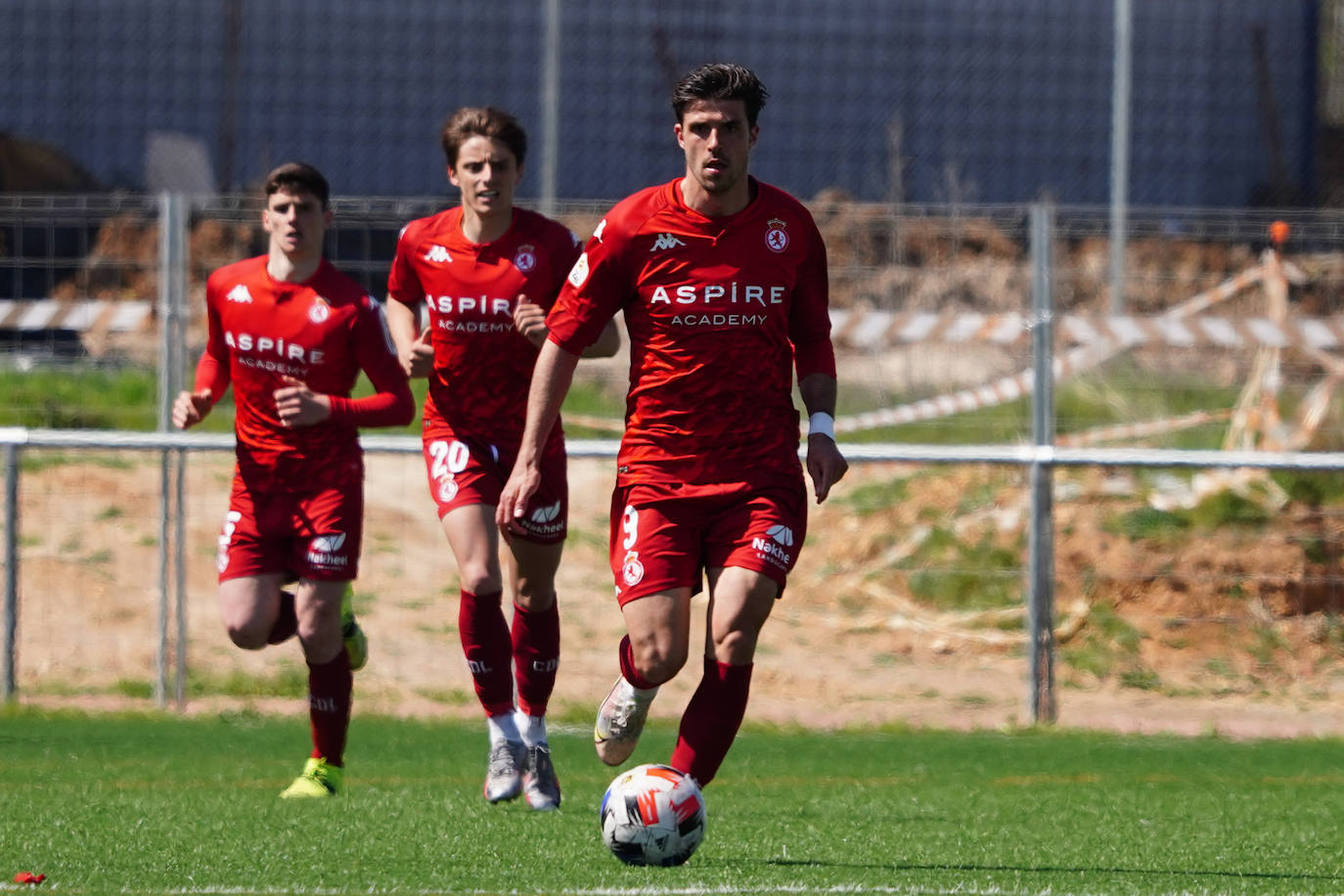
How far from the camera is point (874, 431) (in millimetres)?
12203

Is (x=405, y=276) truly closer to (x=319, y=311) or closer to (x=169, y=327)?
(x=319, y=311)

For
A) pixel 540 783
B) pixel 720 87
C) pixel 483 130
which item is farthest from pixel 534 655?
pixel 720 87

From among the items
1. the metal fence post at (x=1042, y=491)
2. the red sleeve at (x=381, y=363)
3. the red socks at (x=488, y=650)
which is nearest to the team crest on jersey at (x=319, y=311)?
the red sleeve at (x=381, y=363)

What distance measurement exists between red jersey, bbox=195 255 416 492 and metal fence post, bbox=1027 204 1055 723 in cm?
377

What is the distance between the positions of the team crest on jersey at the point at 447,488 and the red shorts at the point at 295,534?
361 mm

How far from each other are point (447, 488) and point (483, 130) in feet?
4.01

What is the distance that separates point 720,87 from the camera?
5.35m

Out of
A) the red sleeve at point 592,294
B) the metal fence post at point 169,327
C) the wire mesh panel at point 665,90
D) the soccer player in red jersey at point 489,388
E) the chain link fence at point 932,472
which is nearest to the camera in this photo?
the red sleeve at point 592,294

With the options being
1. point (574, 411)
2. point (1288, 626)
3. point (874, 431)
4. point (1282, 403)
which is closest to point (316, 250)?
point (574, 411)

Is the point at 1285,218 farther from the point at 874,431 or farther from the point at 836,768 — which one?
the point at 836,768

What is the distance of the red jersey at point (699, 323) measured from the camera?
5430mm

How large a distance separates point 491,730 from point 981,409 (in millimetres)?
5608

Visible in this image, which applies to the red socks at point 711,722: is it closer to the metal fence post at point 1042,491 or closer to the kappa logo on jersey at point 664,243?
the kappa logo on jersey at point 664,243

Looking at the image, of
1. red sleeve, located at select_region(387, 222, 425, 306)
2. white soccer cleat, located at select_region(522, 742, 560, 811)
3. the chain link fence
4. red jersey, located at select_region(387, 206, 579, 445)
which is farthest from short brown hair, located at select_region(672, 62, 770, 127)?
the chain link fence
